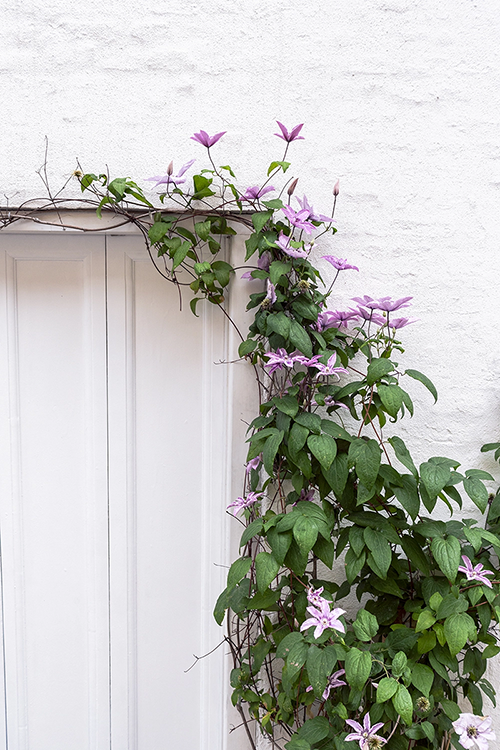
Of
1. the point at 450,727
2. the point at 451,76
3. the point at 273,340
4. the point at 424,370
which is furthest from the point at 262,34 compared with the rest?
the point at 450,727

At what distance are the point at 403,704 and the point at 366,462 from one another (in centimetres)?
56

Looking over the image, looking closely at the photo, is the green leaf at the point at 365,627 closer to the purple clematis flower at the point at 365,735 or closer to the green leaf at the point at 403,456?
the purple clematis flower at the point at 365,735

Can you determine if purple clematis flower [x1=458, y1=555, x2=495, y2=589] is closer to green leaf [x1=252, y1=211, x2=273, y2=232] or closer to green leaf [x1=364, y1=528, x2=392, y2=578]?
green leaf [x1=364, y1=528, x2=392, y2=578]

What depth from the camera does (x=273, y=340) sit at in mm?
1611

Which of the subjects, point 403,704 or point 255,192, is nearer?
point 403,704

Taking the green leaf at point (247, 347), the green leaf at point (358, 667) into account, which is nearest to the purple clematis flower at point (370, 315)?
the green leaf at point (247, 347)

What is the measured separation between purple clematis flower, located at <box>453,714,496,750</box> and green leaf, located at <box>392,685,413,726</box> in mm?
196

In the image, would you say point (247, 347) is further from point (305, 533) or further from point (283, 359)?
point (305, 533)

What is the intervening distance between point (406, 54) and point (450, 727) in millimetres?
1851

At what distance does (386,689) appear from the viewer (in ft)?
4.49

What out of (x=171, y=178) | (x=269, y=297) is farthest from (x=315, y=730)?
(x=171, y=178)

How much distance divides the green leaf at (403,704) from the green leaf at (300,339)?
2.74ft

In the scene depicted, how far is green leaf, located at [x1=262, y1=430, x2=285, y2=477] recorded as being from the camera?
1440mm

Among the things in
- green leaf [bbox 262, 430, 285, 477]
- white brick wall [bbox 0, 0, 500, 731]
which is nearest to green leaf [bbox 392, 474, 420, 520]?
green leaf [bbox 262, 430, 285, 477]
